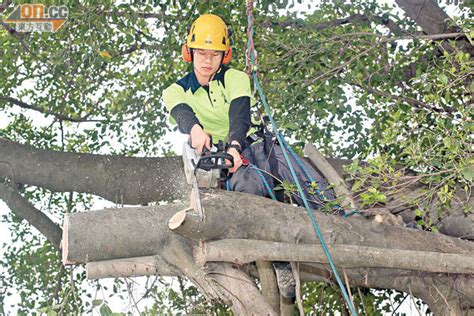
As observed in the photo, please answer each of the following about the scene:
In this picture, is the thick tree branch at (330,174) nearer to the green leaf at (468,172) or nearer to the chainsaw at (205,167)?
the green leaf at (468,172)

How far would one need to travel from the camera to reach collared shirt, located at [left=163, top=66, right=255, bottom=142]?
4.54m

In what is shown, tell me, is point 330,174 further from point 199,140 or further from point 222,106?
point 199,140

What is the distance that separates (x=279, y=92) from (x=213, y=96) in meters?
1.45

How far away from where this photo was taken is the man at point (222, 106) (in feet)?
14.4

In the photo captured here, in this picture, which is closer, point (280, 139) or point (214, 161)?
point (214, 161)

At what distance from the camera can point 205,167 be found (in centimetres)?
389

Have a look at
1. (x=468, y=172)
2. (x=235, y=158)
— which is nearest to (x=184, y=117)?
(x=235, y=158)

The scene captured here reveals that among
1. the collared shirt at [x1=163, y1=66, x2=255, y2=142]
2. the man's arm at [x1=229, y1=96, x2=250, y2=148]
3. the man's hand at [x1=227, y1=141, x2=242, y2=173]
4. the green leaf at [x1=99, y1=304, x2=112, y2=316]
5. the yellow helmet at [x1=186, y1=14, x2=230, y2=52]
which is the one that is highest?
the yellow helmet at [x1=186, y1=14, x2=230, y2=52]

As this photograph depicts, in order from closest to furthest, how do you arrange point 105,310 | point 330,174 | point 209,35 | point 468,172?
point 105,310 → point 468,172 → point 209,35 → point 330,174

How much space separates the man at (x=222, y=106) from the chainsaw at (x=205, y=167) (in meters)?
0.30

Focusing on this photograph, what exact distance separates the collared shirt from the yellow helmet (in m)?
0.16

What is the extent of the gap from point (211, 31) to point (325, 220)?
4.09ft

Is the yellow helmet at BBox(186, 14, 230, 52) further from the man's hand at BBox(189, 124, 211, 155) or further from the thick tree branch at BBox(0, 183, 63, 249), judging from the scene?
the thick tree branch at BBox(0, 183, 63, 249)

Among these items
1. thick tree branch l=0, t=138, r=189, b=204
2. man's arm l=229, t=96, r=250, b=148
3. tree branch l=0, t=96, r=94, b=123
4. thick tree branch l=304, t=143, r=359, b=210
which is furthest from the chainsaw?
tree branch l=0, t=96, r=94, b=123
